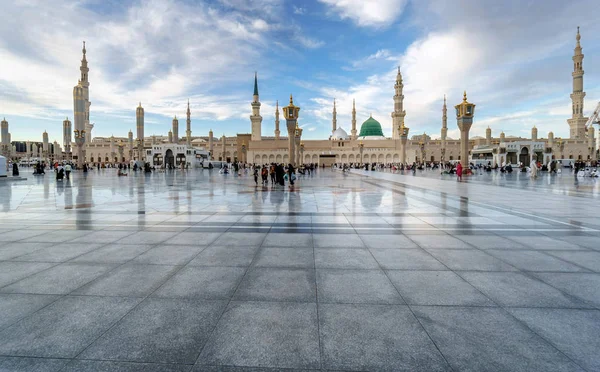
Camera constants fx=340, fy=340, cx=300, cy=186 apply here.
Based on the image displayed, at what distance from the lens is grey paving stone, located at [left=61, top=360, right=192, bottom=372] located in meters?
2.05

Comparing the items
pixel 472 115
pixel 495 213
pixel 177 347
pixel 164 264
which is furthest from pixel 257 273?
pixel 472 115

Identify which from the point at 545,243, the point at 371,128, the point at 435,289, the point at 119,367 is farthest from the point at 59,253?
the point at 371,128

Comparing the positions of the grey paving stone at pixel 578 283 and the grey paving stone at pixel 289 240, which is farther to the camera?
the grey paving stone at pixel 289 240

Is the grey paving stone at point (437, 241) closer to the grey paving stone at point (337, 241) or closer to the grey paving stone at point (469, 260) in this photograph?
the grey paving stone at point (469, 260)

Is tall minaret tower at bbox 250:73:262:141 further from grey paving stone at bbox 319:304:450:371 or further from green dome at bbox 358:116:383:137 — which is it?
grey paving stone at bbox 319:304:450:371

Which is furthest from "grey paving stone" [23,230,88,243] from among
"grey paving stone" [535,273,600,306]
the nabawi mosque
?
the nabawi mosque

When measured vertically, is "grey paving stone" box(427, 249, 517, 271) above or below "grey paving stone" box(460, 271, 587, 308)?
above

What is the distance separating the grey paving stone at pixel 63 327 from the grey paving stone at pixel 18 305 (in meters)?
0.09

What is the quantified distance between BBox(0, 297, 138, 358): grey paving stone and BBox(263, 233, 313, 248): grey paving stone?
2331 millimetres

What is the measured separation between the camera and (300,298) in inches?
121

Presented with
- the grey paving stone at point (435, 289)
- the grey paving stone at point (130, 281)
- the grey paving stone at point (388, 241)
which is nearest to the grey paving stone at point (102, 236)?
the grey paving stone at point (130, 281)

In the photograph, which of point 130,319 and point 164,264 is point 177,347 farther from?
point 164,264

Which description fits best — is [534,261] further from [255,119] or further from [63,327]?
[255,119]

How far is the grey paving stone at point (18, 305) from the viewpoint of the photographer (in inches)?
107
